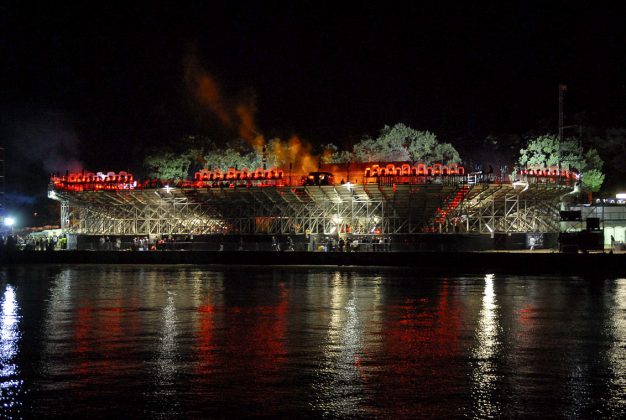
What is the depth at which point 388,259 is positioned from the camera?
62.0 meters

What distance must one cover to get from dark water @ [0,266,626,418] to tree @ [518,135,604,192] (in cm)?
5887

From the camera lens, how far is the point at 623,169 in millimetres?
98688

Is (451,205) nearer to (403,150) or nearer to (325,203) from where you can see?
(325,203)

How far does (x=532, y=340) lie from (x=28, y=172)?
11542 cm

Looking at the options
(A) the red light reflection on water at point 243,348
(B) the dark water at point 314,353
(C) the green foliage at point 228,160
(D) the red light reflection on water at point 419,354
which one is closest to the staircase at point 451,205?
(C) the green foliage at point 228,160

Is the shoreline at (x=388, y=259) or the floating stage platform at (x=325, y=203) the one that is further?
the floating stage platform at (x=325, y=203)

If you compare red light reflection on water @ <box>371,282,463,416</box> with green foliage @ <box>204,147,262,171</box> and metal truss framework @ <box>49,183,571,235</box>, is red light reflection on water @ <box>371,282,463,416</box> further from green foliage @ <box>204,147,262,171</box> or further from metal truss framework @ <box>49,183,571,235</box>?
green foliage @ <box>204,147,262,171</box>

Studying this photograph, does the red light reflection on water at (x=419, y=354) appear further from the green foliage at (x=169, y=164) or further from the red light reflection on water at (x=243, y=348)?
the green foliage at (x=169, y=164)

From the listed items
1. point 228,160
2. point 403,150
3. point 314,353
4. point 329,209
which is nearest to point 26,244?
point 329,209

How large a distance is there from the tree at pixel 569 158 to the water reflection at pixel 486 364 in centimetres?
6728

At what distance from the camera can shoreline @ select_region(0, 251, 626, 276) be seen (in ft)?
177

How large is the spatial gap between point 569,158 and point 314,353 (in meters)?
77.6

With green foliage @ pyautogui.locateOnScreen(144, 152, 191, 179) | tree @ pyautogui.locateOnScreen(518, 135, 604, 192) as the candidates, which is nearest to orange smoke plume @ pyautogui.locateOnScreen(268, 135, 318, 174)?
green foliage @ pyautogui.locateOnScreen(144, 152, 191, 179)

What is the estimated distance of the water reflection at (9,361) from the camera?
1482cm
